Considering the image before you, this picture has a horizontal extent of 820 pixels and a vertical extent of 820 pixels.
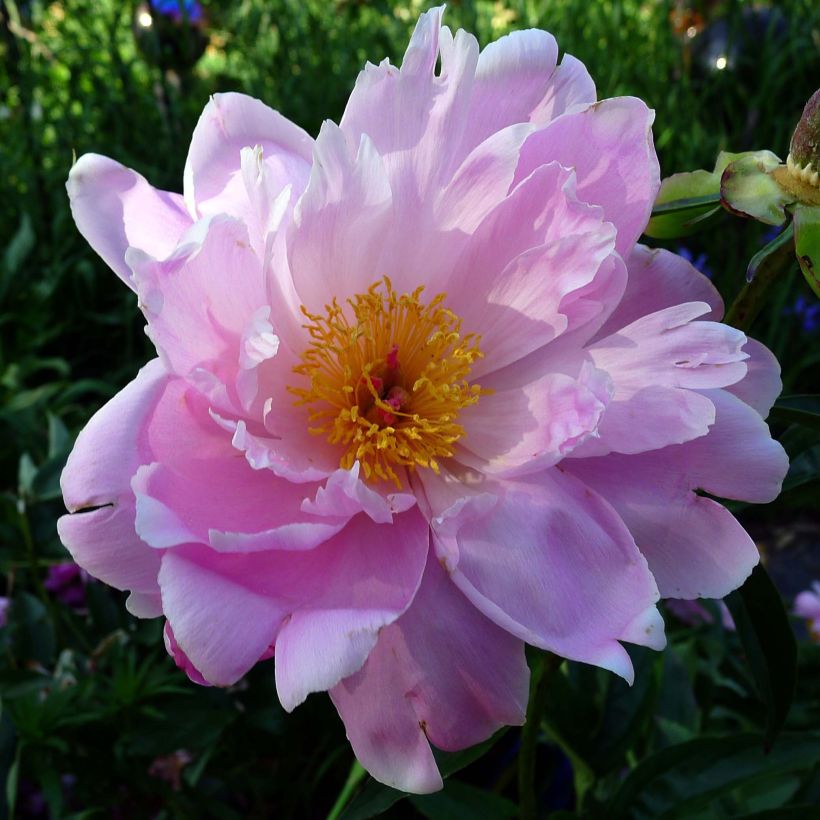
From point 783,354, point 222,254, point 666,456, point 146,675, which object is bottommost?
point 783,354

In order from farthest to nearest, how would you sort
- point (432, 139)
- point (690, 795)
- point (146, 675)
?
point (146, 675), point (690, 795), point (432, 139)

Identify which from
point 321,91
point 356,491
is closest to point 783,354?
point 321,91

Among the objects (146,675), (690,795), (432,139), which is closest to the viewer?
(432,139)

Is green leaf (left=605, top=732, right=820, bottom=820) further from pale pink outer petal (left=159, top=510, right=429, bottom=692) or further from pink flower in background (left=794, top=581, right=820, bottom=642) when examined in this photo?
pink flower in background (left=794, top=581, right=820, bottom=642)

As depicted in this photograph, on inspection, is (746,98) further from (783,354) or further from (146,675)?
(146,675)

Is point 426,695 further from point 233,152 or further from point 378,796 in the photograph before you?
point 233,152

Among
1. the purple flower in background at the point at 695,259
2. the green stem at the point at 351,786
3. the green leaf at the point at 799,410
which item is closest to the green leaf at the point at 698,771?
the green stem at the point at 351,786
